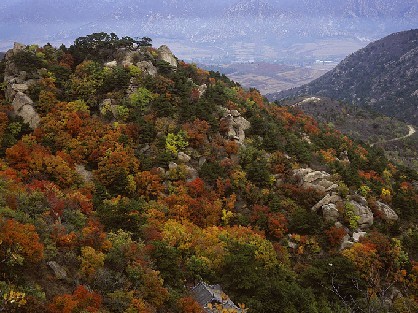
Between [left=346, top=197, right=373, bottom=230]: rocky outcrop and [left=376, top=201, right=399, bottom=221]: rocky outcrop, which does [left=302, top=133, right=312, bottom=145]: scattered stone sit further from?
[left=346, top=197, right=373, bottom=230]: rocky outcrop

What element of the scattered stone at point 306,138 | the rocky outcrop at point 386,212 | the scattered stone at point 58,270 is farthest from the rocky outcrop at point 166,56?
the scattered stone at point 58,270

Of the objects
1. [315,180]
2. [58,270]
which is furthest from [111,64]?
[58,270]

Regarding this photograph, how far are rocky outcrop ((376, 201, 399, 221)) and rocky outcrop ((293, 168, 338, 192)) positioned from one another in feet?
17.7

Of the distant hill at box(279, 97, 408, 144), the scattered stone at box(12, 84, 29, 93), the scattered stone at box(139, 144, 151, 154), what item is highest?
the scattered stone at box(12, 84, 29, 93)

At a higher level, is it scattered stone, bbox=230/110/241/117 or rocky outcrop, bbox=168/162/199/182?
scattered stone, bbox=230/110/241/117

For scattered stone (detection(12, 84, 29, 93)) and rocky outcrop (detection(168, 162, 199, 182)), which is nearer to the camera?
rocky outcrop (detection(168, 162, 199, 182))

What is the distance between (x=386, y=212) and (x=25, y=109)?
40.8m

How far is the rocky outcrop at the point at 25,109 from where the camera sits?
44.4 m

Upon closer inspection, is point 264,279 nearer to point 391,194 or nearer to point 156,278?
point 156,278

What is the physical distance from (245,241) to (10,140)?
24.8m

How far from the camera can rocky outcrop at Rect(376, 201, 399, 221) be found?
4362 centimetres

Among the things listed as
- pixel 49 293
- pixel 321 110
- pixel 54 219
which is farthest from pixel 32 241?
pixel 321 110

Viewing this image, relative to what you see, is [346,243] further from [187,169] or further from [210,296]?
[187,169]

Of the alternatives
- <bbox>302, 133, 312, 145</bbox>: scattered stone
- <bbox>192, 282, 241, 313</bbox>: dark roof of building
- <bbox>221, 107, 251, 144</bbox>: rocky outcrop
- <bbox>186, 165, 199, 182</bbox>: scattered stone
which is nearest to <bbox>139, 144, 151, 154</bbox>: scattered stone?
<bbox>186, 165, 199, 182</bbox>: scattered stone
